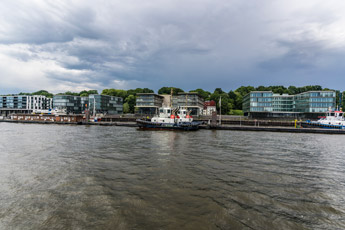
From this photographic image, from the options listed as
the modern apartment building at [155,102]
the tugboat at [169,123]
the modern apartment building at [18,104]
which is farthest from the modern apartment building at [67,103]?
the tugboat at [169,123]

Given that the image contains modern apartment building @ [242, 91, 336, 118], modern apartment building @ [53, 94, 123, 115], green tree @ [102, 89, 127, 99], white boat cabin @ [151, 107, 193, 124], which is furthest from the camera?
green tree @ [102, 89, 127, 99]

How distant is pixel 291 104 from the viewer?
11019 cm

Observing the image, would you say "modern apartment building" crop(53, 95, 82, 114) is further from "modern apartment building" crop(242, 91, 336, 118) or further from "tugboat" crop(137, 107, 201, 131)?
"modern apartment building" crop(242, 91, 336, 118)

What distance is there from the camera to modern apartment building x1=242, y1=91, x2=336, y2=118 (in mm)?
93125

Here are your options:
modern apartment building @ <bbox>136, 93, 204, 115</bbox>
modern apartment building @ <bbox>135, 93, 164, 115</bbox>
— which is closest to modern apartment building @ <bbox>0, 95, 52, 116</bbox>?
modern apartment building @ <bbox>135, 93, 164, 115</bbox>

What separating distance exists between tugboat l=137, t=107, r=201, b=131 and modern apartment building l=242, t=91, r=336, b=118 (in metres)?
68.1

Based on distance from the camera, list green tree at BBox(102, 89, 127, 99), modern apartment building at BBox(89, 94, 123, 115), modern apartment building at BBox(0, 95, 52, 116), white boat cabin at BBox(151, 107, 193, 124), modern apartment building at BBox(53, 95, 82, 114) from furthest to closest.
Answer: green tree at BBox(102, 89, 127, 99), modern apartment building at BBox(0, 95, 52, 116), modern apartment building at BBox(53, 95, 82, 114), modern apartment building at BBox(89, 94, 123, 115), white boat cabin at BBox(151, 107, 193, 124)

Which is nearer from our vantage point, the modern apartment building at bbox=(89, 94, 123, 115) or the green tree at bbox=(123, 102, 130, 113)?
the modern apartment building at bbox=(89, 94, 123, 115)

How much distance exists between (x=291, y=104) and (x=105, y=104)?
427 ft

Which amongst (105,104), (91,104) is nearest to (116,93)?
→ (105,104)

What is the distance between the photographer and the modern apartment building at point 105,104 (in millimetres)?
132250

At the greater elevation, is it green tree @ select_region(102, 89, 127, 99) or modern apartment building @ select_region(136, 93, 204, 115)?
green tree @ select_region(102, 89, 127, 99)

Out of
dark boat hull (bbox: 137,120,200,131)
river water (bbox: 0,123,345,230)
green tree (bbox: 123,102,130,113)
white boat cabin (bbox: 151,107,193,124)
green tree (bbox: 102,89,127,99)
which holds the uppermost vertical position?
green tree (bbox: 102,89,127,99)

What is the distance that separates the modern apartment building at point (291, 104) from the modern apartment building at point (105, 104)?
103444 millimetres
